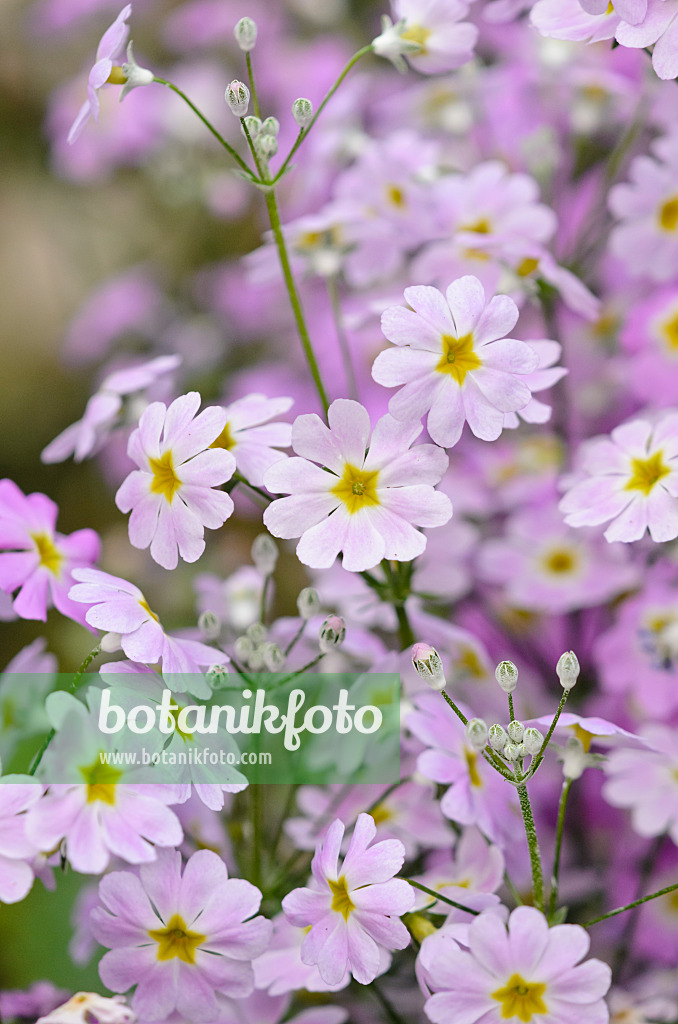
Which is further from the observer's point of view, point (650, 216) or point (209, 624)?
point (650, 216)

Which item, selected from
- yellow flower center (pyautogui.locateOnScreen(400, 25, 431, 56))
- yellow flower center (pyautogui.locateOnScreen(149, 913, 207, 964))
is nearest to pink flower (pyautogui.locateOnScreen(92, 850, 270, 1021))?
yellow flower center (pyautogui.locateOnScreen(149, 913, 207, 964))

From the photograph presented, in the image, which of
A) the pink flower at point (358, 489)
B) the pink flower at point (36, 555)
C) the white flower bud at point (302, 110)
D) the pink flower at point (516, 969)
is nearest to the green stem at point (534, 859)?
the pink flower at point (516, 969)

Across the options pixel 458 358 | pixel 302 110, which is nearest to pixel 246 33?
pixel 302 110

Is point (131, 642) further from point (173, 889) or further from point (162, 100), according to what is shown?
point (162, 100)

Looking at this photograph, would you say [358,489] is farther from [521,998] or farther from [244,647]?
[521,998]

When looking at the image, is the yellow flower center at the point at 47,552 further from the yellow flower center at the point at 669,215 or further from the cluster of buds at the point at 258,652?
the yellow flower center at the point at 669,215

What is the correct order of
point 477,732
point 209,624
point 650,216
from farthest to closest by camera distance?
point 650,216 < point 209,624 < point 477,732

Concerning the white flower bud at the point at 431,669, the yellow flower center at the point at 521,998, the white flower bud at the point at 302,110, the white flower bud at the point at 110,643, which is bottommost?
the yellow flower center at the point at 521,998
